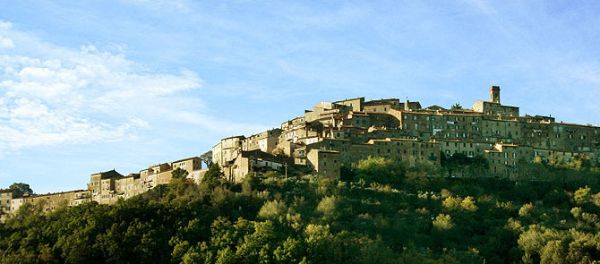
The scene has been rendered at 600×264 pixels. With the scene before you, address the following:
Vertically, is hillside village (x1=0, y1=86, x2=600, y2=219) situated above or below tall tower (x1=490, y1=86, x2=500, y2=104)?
below

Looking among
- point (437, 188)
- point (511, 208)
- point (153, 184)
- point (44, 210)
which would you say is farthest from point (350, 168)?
point (44, 210)

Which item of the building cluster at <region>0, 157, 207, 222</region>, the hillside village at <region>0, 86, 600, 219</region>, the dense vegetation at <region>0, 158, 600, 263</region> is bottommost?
the dense vegetation at <region>0, 158, 600, 263</region>

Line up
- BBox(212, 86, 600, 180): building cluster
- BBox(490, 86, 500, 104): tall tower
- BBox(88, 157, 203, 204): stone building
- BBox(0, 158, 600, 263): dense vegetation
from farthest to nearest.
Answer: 1. BBox(490, 86, 500, 104): tall tower
2. BBox(88, 157, 203, 204): stone building
3. BBox(212, 86, 600, 180): building cluster
4. BBox(0, 158, 600, 263): dense vegetation

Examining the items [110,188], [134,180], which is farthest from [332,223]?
[110,188]

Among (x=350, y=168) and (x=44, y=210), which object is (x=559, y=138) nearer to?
(x=350, y=168)

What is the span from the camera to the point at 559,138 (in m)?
101

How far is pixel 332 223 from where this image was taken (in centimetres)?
7519

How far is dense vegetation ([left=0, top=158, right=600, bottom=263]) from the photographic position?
6950 centimetres

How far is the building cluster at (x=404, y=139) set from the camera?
287 ft

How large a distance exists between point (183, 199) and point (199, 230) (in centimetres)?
679

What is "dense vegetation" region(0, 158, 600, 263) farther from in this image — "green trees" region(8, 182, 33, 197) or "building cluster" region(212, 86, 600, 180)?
"green trees" region(8, 182, 33, 197)

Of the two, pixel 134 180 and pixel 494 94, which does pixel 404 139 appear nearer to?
pixel 494 94

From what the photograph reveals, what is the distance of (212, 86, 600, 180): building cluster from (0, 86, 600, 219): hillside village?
0.09 meters

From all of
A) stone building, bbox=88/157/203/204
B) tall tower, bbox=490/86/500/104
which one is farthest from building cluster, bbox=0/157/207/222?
tall tower, bbox=490/86/500/104
